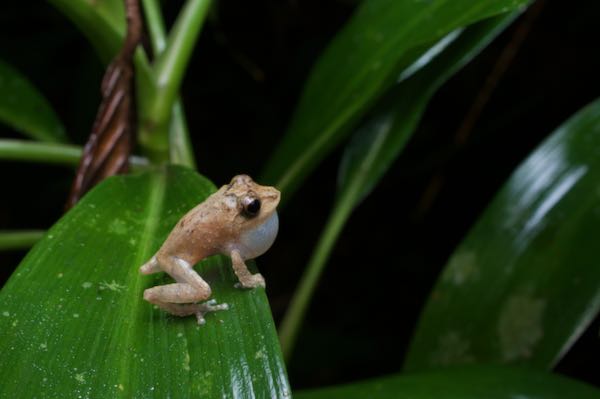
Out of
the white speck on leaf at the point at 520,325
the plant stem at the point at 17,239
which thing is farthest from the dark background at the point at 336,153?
the plant stem at the point at 17,239

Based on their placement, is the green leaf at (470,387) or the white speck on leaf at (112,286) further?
the green leaf at (470,387)

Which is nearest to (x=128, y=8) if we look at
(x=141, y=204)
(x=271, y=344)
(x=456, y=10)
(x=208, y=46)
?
(x=141, y=204)

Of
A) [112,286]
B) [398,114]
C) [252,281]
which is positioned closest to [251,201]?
[252,281]

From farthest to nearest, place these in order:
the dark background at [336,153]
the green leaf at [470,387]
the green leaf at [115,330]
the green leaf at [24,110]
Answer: the dark background at [336,153] < the green leaf at [24,110] < the green leaf at [470,387] < the green leaf at [115,330]

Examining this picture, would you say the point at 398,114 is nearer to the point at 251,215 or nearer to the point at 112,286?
the point at 251,215

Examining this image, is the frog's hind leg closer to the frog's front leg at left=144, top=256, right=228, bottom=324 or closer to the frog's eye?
the frog's front leg at left=144, top=256, right=228, bottom=324

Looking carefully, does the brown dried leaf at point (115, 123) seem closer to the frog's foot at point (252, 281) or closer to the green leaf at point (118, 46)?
the green leaf at point (118, 46)

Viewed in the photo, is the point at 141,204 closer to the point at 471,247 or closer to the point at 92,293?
the point at 92,293
